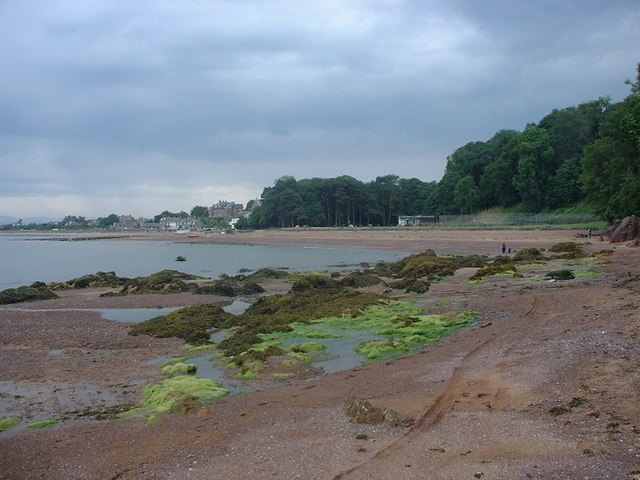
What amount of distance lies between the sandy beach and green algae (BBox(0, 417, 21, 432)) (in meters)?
0.35

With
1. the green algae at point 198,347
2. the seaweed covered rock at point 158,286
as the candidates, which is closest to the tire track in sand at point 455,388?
the green algae at point 198,347

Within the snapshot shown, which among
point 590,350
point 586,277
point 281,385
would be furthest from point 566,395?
point 586,277

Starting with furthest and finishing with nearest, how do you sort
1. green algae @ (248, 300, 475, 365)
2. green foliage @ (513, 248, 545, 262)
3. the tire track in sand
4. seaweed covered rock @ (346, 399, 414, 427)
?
1. green foliage @ (513, 248, 545, 262)
2. green algae @ (248, 300, 475, 365)
3. seaweed covered rock @ (346, 399, 414, 427)
4. the tire track in sand

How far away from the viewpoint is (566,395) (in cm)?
747

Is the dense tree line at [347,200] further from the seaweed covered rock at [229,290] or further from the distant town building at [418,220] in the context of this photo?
the seaweed covered rock at [229,290]

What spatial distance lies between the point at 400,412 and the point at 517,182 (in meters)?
79.1

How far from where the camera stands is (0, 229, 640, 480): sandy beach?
19.6 feet

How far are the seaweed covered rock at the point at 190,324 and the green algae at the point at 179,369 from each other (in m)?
2.93

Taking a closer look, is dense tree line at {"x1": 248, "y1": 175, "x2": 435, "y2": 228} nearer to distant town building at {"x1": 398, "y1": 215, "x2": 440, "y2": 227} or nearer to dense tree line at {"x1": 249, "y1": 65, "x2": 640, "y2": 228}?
dense tree line at {"x1": 249, "y1": 65, "x2": 640, "y2": 228}

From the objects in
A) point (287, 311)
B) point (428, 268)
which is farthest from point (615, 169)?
point (287, 311)

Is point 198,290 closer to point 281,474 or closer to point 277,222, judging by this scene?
point 281,474

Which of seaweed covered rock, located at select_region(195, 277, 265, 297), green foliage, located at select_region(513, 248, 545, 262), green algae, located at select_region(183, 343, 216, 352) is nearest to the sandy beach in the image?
green algae, located at select_region(183, 343, 216, 352)

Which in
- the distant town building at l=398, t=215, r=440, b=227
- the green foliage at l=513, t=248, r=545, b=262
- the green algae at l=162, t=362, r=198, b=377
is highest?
the distant town building at l=398, t=215, r=440, b=227

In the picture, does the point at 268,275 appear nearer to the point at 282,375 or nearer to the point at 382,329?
the point at 382,329
